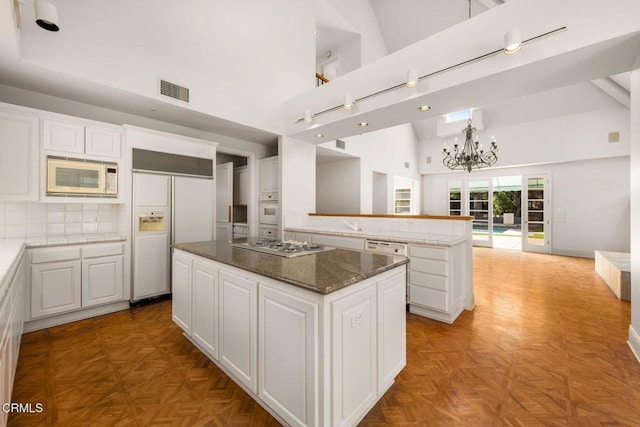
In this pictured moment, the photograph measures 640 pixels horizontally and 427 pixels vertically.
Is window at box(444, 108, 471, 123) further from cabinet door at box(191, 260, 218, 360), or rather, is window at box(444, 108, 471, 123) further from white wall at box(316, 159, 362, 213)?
cabinet door at box(191, 260, 218, 360)

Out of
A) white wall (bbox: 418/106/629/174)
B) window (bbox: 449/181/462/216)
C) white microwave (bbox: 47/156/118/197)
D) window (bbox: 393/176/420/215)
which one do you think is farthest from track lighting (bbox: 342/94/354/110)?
window (bbox: 449/181/462/216)

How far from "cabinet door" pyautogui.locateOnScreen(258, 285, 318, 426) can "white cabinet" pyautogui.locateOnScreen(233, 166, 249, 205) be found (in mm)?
3949

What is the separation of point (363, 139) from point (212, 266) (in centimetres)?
566

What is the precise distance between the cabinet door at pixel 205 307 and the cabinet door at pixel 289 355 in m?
0.58

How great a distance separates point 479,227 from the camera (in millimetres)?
8344

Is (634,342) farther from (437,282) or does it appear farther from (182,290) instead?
(182,290)

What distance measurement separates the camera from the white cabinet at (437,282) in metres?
2.80

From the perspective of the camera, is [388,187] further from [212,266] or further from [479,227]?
[212,266]

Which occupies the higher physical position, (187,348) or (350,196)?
(350,196)

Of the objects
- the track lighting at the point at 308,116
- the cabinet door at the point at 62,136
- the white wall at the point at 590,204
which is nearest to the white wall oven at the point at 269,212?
the track lighting at the point at 308,116

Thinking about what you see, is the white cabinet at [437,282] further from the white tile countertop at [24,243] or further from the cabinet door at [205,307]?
the white tile countertop at [24,243]

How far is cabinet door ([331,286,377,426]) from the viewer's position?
1283 mm

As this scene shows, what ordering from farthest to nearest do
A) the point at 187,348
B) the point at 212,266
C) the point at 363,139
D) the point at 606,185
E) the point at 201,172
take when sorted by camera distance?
the point at 363,139, the point at 606,185, the point at 201,172, the point at 187,348, the point at 212,266

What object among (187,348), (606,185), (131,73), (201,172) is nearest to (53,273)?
(187,348)
